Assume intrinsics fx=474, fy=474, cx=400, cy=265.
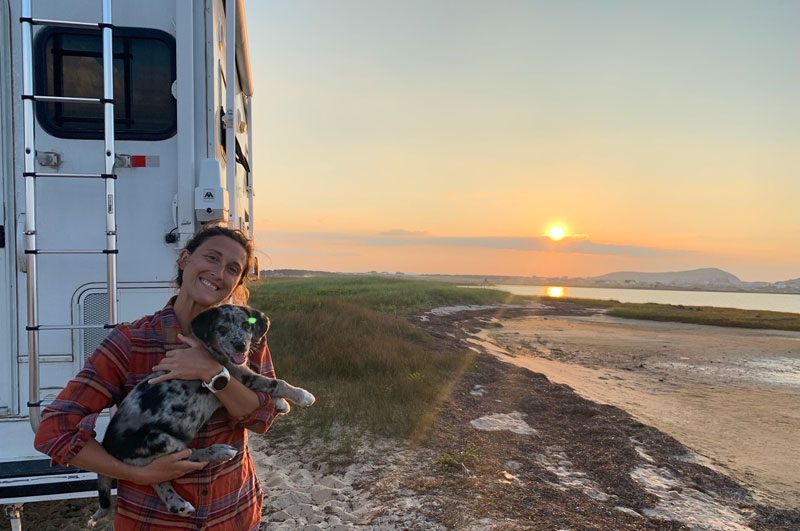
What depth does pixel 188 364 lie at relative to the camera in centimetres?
176

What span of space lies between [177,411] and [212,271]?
55cm

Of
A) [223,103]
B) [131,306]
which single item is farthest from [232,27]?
[131,306]

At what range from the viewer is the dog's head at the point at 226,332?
75.1 inches

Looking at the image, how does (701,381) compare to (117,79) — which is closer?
(117,79)

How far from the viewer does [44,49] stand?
343 cm

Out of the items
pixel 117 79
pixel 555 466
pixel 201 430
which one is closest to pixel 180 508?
pixel 201 430

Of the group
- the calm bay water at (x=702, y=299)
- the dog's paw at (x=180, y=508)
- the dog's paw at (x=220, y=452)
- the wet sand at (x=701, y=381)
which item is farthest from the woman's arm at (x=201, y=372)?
the calm bay water at (x=702, y=299)

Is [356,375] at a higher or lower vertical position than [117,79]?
lower

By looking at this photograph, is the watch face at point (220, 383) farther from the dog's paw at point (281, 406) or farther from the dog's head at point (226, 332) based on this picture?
the dog's paw at point (281, 406)

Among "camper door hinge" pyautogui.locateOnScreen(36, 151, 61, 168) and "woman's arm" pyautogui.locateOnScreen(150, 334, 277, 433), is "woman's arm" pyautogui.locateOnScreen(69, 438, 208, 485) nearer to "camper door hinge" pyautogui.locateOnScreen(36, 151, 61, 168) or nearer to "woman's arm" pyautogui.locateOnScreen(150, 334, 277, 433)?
"woman's arm" pyautogui.locateOnScreen(150, 334, 277, 433)

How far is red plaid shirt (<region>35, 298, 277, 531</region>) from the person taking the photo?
1.63 m

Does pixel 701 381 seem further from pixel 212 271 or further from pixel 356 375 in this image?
pixel 212 271

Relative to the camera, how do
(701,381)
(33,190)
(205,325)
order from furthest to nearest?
(701,381) < (33,190) < (205,325)

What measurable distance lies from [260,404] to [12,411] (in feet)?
8.19
